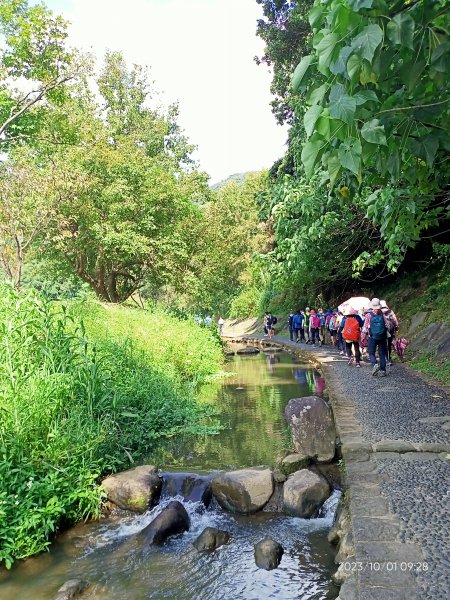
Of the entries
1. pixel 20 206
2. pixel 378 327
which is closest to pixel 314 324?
pixel 378 327

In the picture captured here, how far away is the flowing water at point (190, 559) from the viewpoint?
4.84 meters

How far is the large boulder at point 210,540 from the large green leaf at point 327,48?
5099 mm

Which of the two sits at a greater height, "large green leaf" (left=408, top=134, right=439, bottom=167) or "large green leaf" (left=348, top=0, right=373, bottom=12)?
"large green leaf" (left=348, top=0, right=373, bottom=12)

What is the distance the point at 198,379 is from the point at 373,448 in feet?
30.3

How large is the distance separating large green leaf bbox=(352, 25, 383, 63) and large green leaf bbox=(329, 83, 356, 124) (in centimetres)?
19

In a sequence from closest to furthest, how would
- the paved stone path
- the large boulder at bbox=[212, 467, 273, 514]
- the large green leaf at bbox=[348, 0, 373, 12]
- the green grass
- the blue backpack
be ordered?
the large green leaf at bbox=[348, 0, 373, 12], the paved stone path, the large boulder at bbox=[212, 467, 273, 514], the blue backpack, the green grass

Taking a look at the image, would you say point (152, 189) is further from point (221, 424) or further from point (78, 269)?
point (221, 424)

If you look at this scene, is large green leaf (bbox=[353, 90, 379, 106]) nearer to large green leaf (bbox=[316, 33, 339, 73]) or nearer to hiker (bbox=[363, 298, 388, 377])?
large green leaf (bbox=[316, 33, 339, 73])

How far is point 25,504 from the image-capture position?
19.1 feet

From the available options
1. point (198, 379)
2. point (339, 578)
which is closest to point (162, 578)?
→ point (339, 578)

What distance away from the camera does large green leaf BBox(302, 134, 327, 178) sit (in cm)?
260

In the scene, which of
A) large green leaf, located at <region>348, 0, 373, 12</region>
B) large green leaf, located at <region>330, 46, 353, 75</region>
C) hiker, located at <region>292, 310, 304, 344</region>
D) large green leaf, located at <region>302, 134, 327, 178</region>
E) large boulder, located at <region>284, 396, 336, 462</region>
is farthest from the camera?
hiker, located at <region>292, 310, 304, 344</region>

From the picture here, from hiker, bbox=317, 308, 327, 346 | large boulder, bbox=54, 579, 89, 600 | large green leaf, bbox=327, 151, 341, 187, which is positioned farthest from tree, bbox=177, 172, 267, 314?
large green leaf, bbox=327, 151, 341, 187

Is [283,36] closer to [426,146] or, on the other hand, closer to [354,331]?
[354,331]
